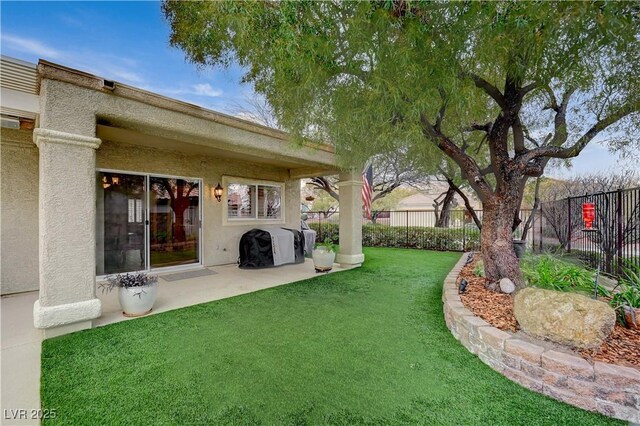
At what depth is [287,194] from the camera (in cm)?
882

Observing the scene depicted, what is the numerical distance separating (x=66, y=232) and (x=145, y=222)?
10.3 feet

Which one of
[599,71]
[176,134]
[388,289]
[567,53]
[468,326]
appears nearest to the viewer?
[567,53]

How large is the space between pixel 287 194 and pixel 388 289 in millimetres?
4779

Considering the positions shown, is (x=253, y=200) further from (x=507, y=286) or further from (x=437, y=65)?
(x=507, y=286)

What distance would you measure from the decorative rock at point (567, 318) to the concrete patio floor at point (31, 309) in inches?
158

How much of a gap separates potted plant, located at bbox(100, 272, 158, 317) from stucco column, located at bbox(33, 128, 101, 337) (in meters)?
0.36

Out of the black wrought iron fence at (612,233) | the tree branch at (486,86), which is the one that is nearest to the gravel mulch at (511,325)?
the black wrought iron fence at (612,233)

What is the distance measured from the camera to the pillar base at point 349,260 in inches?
272

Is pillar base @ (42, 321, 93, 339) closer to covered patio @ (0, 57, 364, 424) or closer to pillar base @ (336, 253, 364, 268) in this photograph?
covered patio @ (0, 57, 364, 424)

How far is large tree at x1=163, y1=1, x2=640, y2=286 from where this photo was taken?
238 centimetres

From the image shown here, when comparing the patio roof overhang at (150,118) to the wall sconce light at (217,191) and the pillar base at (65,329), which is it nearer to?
the wall sconce light at (217,191)

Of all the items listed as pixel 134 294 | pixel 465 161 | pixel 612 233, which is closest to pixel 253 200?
pixel 134 294

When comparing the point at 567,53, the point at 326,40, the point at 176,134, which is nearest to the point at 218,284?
the point at 176,134

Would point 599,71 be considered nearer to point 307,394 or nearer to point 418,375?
point 418,375
